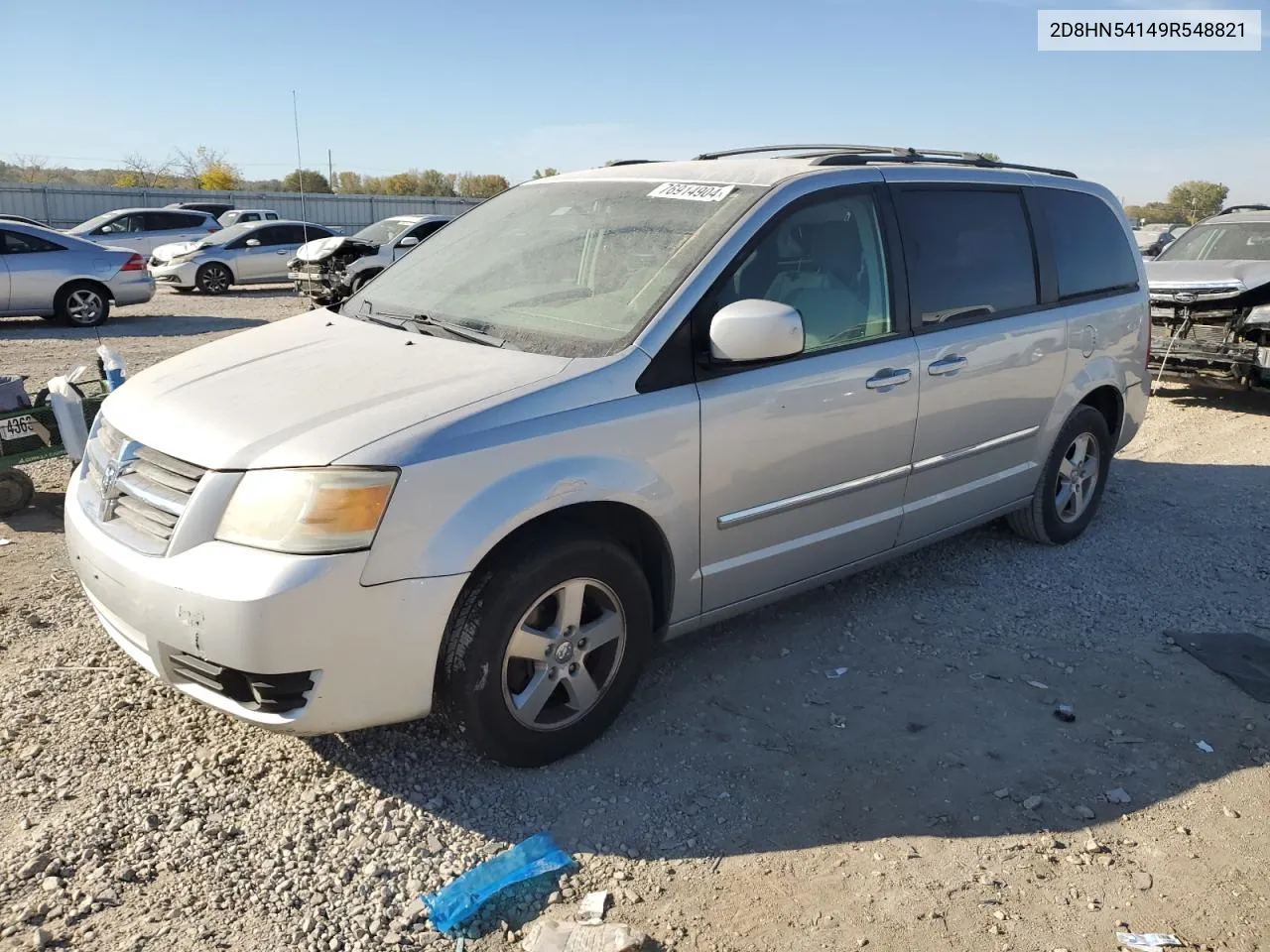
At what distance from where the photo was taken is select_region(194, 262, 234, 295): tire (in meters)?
19.7

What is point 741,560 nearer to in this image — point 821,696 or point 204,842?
point 821,696

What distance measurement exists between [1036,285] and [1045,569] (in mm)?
1456

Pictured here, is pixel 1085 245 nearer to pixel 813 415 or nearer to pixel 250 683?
pixel 813 415

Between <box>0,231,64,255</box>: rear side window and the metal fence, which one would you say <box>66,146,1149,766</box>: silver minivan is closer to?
<box>0,231,64,255</box>: rear side window

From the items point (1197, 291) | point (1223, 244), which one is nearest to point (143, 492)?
point (1197, 291)

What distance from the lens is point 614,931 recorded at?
258cm

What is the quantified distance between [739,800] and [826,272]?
2.01 metres

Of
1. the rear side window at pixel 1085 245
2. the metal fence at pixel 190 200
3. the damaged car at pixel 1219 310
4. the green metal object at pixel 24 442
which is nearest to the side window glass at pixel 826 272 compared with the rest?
the rear side window at pixel 1085 245

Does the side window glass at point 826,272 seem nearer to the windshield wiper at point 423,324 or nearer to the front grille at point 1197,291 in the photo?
the windshield wiper at point 423,324

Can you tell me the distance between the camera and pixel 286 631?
2693 mm

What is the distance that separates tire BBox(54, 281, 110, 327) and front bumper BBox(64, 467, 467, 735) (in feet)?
41.9

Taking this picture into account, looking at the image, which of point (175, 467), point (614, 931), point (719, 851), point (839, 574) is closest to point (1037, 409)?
point (839, 574)

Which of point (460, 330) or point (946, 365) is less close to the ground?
point (460, 330)

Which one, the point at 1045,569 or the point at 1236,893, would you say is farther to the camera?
the point at 1045,569
